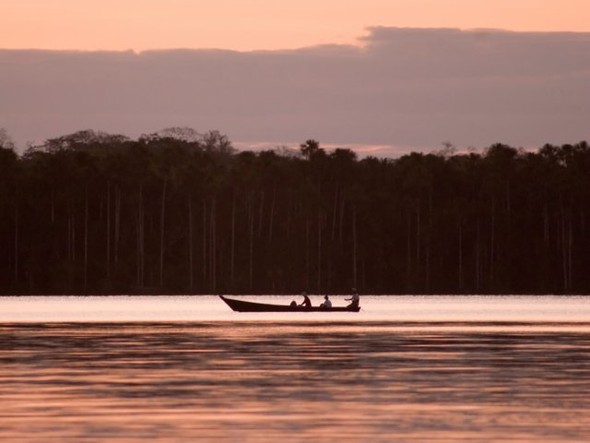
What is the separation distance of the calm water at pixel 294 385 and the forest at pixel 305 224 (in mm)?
70485

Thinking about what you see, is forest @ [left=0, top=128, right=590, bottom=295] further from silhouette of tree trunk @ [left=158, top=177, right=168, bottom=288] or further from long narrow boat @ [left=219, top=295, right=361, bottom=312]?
long narrow boat @ [left=219, top=295, right=361, bottom=312]

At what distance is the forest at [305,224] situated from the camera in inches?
5138

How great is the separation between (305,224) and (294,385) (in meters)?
107

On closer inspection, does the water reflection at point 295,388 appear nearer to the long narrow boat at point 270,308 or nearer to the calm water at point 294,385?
the calm water at point 294,385

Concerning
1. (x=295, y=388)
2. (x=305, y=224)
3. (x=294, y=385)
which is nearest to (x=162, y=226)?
(x=305, y=224)

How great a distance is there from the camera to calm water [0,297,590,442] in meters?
23.9

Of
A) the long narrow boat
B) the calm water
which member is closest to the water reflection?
the calm water

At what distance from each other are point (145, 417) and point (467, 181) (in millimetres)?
116315

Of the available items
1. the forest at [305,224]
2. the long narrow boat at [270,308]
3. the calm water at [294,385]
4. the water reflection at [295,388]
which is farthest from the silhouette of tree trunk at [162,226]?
the water reflection at [295,388]

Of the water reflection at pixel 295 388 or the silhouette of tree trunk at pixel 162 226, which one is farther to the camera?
the silhouette of tree trunk at pixel 162 226

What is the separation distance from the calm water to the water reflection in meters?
0.03

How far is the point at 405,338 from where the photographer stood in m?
52.1

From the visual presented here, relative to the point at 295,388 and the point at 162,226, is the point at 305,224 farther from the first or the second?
the point at 295,388

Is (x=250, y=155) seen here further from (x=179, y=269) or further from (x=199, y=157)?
(x=179, y=269)
